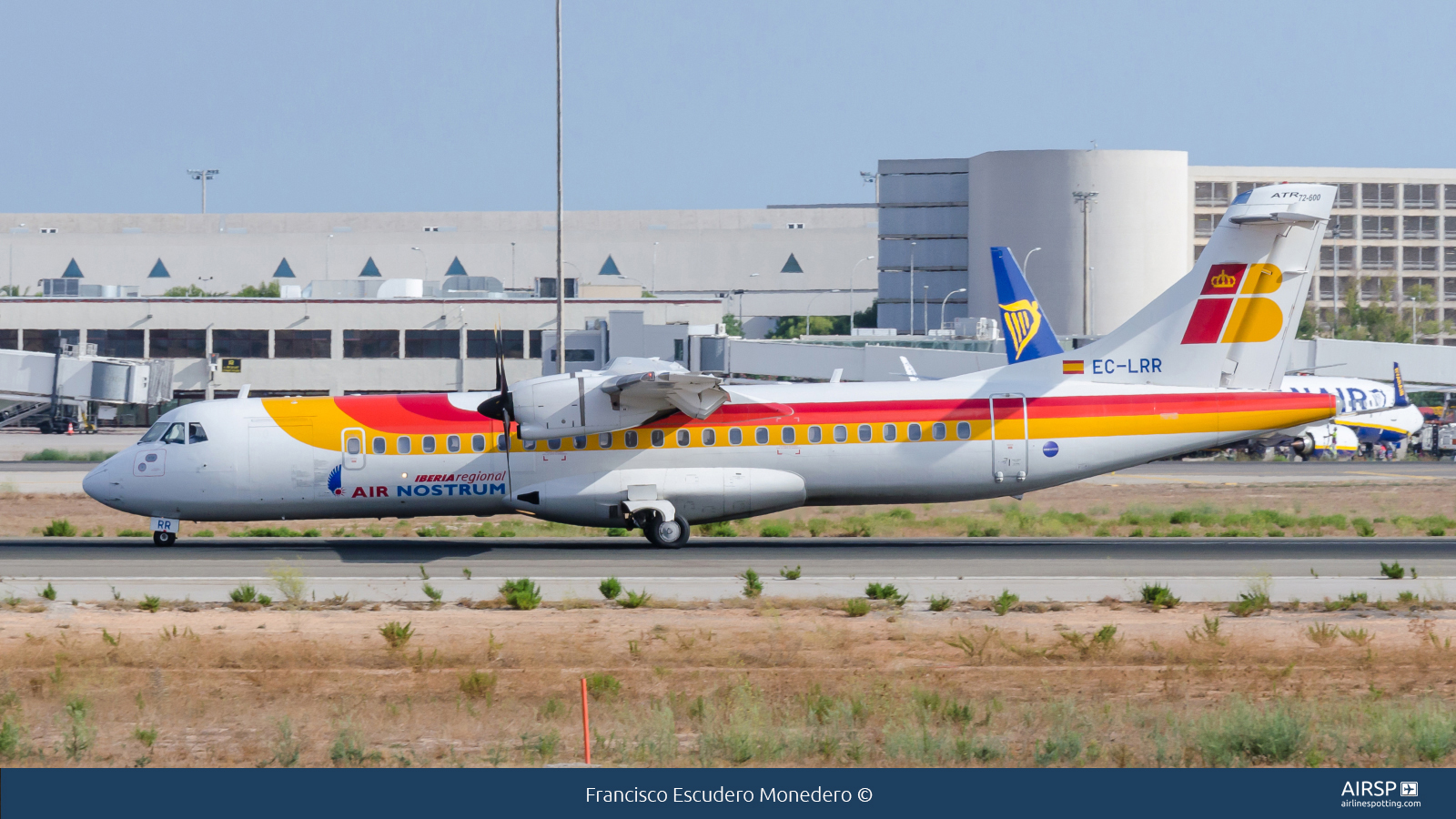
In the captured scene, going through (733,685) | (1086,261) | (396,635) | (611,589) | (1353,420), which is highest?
(1086,261)

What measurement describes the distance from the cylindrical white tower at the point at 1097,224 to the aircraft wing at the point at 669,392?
93.2 m

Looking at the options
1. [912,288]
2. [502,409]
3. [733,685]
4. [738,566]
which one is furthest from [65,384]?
[912,288]

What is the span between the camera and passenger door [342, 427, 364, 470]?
91.4 ft

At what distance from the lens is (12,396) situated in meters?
71.0

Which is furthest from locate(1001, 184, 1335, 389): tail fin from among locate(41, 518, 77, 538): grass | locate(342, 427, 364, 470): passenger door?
locate(41, 518, 77, 538): grass

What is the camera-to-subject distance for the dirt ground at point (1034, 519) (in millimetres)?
33219

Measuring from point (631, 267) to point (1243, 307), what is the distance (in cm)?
11955

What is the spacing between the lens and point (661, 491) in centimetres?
2802

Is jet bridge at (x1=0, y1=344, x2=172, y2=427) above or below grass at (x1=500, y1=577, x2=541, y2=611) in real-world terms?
above

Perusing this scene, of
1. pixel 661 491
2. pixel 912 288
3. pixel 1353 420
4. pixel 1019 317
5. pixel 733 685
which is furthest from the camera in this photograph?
pixel 912 288

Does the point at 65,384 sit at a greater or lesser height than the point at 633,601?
greater

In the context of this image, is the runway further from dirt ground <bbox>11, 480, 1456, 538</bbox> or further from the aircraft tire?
dirt ground <bbox>11, 480, 1456, 538</bbox>

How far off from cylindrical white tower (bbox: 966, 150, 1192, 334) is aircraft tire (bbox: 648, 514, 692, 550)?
3664 inches

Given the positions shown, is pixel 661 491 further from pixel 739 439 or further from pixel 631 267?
pixel 631 267
